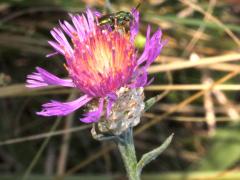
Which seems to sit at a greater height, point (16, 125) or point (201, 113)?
point (16, 125)

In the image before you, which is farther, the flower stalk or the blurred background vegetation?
the blurred background vegetation

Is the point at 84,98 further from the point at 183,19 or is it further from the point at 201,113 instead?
the point at 201,113

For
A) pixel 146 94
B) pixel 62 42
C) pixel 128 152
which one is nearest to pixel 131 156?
pixel 128 152

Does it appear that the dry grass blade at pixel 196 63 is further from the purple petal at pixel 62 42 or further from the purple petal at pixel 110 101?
the purple petal at pixel 110 101

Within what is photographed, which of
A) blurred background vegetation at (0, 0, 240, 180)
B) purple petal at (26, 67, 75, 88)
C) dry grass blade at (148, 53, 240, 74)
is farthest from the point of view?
blurred background vegetation at (0, 0, 240, 180)

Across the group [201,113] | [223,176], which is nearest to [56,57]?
[201,113]

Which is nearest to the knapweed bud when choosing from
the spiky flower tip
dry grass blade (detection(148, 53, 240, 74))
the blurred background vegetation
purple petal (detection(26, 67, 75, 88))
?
the spiky flower tip

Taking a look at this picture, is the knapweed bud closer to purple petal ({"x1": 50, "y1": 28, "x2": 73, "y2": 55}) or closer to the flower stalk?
the flower stalk
